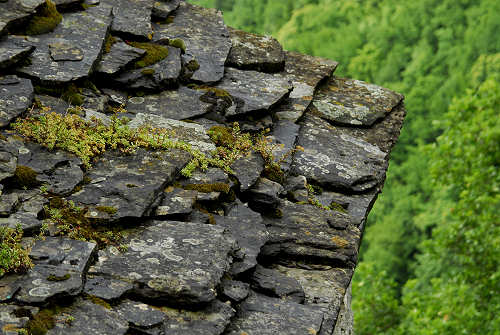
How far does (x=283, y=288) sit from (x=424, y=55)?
3100 inches

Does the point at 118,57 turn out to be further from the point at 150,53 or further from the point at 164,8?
the point at 164,8

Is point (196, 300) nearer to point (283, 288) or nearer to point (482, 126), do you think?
point (283, 288)

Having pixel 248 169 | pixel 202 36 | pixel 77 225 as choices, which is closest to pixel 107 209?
pixel 77 225

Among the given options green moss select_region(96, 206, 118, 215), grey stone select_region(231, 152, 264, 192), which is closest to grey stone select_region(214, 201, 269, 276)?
grey stone select_region(231, 152, 264, 192)

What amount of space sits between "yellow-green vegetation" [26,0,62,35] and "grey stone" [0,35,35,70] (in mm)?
302

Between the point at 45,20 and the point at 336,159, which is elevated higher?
Answer: the point at 45,20

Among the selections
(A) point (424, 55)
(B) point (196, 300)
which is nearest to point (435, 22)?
(A) point (424, 55)

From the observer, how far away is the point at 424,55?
79.2 m

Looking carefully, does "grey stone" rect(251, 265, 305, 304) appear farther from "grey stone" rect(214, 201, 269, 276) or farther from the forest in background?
the forest in background

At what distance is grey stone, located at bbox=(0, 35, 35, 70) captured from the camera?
6133 mm

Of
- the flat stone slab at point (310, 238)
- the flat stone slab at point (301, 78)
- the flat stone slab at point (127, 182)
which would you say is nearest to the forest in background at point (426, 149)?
the flat stone slab at point (301, 78)

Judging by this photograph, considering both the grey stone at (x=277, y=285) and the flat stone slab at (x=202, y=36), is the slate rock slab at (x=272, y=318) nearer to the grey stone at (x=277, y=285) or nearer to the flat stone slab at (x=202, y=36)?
the grey stone at (x=277, y=285)

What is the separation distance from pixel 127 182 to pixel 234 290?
4.46ft

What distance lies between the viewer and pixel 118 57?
7.11m
